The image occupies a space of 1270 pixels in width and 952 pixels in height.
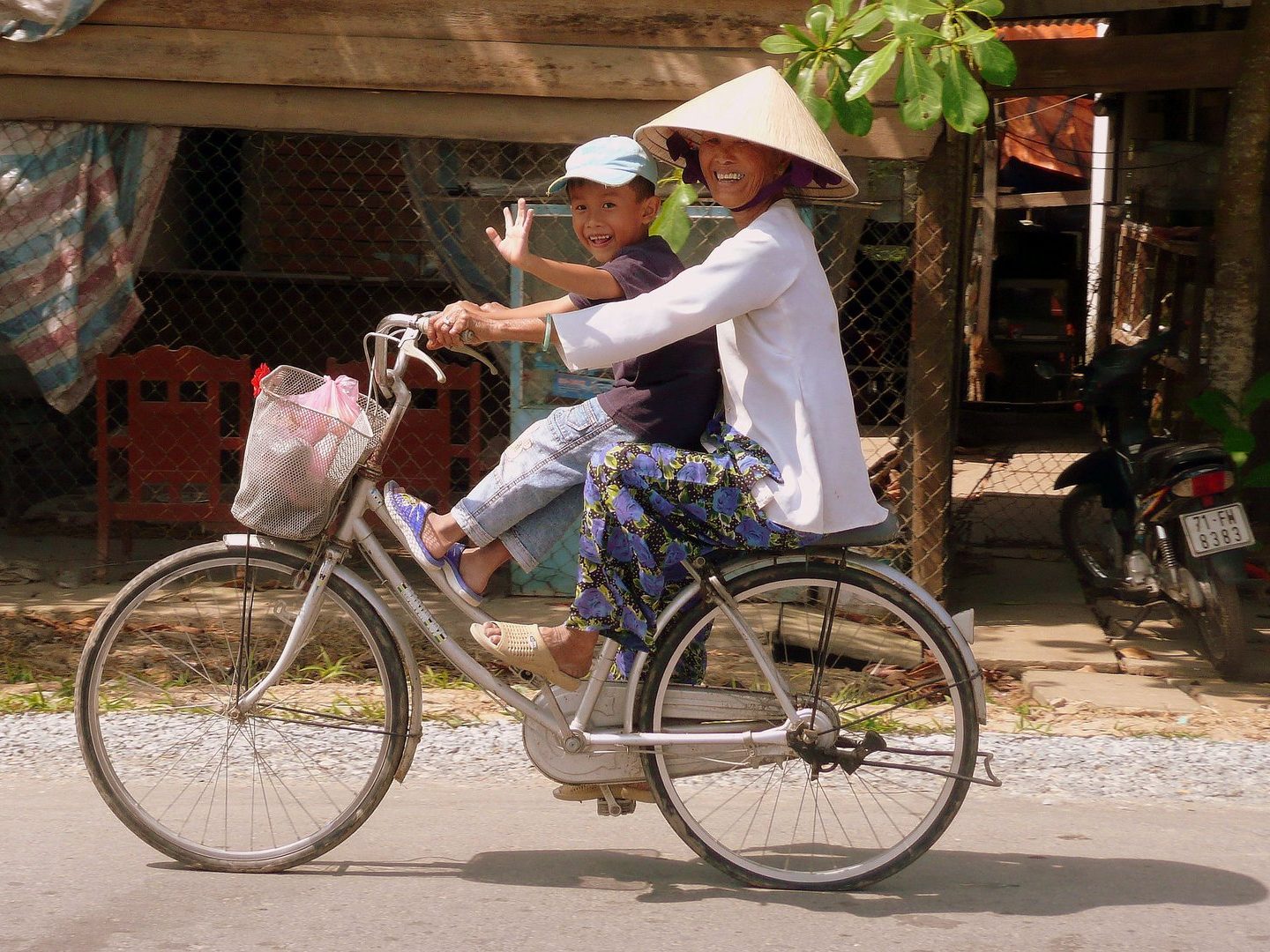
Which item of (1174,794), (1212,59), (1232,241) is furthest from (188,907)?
(1212,59)

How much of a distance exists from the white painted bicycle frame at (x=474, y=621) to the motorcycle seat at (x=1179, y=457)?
287 cm

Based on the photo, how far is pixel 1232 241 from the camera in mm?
6242

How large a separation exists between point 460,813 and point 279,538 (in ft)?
3.55

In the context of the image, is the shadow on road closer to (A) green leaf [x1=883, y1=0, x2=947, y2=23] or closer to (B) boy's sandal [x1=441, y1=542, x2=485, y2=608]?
(B) boy's sandal [x1=441, y1=542, x2=485, y2=608]

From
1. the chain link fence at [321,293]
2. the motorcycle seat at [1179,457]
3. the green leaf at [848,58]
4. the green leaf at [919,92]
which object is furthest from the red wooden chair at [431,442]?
the motorcycle seat at [1179,457]

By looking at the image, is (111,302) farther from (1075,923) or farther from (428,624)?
(1075,923)

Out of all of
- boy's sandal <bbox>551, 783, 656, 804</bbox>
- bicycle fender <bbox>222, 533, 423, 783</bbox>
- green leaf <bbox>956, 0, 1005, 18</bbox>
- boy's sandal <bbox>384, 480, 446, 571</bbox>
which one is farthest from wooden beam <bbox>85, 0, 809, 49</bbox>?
boy's sandal <bbox>551, 783, 656, 804</bbox>

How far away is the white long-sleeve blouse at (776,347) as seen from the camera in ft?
10.2

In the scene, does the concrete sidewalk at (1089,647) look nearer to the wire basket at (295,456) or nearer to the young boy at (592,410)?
the young boy at (592,410)

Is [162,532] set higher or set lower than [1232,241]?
Answer: lower

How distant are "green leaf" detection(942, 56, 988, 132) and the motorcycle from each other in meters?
2.00

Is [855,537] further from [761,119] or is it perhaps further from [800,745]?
[761,119]

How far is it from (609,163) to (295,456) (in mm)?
1006

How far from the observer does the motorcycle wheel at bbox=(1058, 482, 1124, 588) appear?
6957mm
